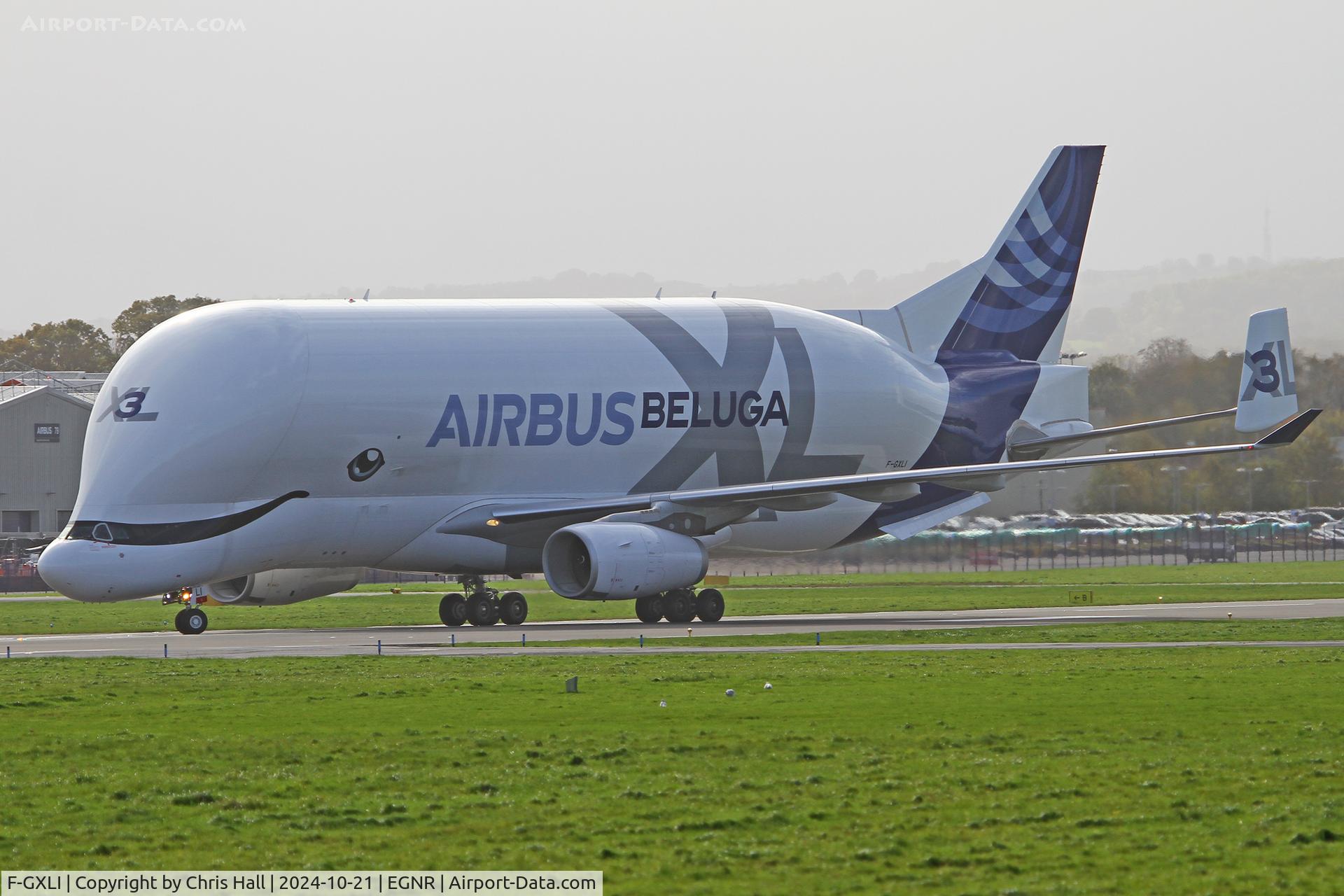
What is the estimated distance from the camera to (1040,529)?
87.2 meters

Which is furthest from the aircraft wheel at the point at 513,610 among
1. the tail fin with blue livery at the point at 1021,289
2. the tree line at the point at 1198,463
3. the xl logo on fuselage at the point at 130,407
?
the tree line at the point at 1198,463

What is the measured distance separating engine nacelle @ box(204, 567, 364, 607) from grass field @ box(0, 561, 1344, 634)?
2.87 ft

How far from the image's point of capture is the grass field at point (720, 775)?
52.2 ft

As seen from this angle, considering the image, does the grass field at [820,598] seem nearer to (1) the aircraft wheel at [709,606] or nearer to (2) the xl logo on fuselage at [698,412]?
(1) the aircraft wheel at [709,606]

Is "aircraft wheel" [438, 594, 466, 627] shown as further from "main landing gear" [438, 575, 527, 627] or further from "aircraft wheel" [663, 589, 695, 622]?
"aircraft wheel" [663, 589, 695, 622]

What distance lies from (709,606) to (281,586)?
10.9m

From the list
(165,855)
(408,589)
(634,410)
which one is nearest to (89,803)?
(165,855)

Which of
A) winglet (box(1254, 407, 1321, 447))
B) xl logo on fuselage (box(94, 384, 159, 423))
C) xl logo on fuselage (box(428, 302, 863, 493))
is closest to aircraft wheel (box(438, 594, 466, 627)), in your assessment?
xl logo on fuselage (box(428, 302, 863, 493))

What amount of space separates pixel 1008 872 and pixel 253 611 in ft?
147

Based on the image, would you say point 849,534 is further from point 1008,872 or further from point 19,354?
point 19,354

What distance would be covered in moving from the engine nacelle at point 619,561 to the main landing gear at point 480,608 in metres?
2.37

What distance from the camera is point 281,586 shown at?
4809cm

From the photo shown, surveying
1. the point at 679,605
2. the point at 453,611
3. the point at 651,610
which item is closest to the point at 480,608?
the point at 453,611

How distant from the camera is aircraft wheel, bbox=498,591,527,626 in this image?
4794 cm
